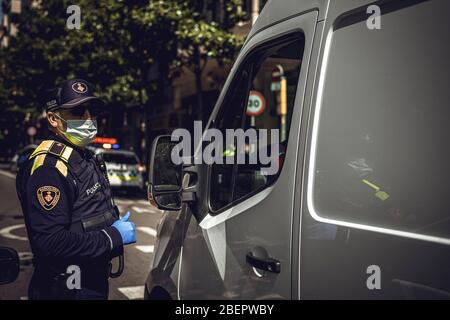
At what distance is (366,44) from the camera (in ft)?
5.85

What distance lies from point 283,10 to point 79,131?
1135 mm

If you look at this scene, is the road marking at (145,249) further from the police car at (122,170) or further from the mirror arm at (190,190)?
the police car at (122,170)

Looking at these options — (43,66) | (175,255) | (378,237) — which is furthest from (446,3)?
(43,66)

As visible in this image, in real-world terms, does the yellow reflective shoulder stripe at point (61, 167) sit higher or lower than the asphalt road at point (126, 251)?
higher

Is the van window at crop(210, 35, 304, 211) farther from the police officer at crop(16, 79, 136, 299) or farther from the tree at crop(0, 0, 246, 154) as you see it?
the tree at crop(0, 0, 246, 154)

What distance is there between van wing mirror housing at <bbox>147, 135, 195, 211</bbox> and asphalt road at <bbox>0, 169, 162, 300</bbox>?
283 cm

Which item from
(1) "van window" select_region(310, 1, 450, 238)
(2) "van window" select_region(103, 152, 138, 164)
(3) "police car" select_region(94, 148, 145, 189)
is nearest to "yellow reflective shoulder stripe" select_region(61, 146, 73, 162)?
(1) "van window" select_region(310, 1, 450, 238)

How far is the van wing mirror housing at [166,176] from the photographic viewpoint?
2.48 meters

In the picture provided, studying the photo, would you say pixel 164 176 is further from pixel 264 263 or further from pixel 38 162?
pixel 264 263

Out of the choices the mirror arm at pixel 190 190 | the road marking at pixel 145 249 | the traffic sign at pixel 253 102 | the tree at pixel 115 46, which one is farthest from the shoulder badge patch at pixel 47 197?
the tree at pixel 115 46

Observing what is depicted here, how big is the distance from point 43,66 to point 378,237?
94.6 feet

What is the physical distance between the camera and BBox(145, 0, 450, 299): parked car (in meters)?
1.51

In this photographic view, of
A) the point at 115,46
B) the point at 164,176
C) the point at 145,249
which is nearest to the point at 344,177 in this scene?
the point at 164,176

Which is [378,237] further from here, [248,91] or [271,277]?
[248,91]
